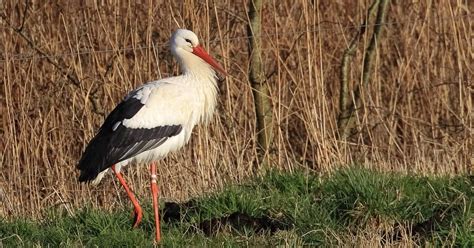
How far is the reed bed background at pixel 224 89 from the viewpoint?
25.6 feet

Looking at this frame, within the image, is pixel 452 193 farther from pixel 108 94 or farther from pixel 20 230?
pixel 108 94

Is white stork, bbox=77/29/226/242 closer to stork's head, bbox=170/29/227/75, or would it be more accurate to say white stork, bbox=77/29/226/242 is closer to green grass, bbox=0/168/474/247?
stork's head, bbox=170/29/227/75

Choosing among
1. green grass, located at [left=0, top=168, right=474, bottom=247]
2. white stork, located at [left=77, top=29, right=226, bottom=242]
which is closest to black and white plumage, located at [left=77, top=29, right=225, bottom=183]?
white stork, located at [left=77, top=29, right=226, bottom=242]

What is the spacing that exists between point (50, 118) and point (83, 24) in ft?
2.53

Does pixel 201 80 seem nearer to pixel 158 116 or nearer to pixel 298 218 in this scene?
pixel 158 116

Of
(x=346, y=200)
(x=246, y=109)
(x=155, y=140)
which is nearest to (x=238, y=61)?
(x=246, y=109)

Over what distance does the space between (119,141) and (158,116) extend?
1.21 feet

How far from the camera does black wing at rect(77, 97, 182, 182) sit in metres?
6.52

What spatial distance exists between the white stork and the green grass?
37 centimetres

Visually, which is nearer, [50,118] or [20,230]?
[20,230]

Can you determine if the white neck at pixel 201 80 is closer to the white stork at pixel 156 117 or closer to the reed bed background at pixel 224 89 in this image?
the white stork at pixel 156 117

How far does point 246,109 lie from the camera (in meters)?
8.59

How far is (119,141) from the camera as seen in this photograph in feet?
21.8

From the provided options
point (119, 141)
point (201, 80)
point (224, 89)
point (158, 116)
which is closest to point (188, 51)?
point (201, 80)
